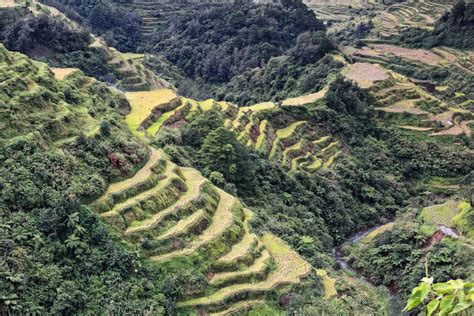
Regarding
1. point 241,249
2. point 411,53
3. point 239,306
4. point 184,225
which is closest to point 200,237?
point 184,225

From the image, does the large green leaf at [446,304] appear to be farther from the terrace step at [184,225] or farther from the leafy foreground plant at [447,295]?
the terrace step at [184,225]

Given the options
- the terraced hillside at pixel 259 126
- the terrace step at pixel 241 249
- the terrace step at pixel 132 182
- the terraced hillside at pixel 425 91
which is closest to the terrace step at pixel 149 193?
the terrace step at pixel 132 182

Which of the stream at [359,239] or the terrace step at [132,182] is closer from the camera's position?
the terrace step at [132,182]

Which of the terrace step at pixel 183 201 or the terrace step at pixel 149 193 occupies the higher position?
the terrace step at pixel 149 193

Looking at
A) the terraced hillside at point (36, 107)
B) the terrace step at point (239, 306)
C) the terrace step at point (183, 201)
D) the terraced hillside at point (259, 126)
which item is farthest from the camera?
the terraced hillside at point (259, 126)

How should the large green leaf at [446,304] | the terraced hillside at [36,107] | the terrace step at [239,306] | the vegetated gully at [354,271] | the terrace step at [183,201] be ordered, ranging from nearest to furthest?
1. the large green leaf at [446,304]
2. the terrace step at [239,306]
3. the terrace step at [183,201]
4. the terraced hillside at [36,107]
5. the vegetated gully at [354,271]

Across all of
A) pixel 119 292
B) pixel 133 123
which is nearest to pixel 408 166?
pixel 133 123

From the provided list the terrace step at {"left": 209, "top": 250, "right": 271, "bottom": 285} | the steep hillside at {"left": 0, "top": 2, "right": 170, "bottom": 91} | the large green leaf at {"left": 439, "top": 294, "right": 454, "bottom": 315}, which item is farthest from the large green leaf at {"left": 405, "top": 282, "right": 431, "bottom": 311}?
the steep hillside at {"left": 0, "top": 2, "right": 170, "bottom": 91}

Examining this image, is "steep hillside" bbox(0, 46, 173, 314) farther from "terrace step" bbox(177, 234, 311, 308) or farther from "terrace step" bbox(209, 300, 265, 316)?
"terrace step" bbox(209, 300, 265, 316)
